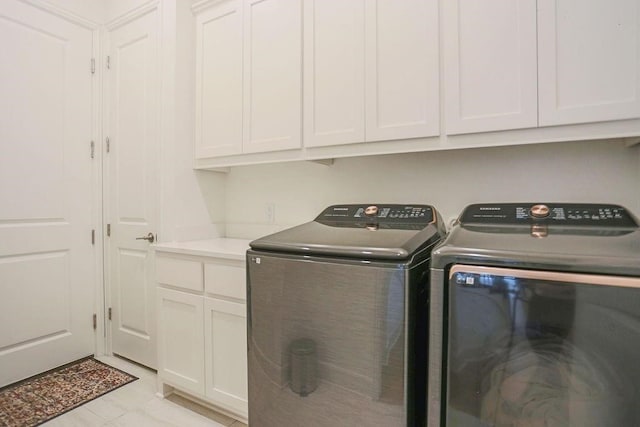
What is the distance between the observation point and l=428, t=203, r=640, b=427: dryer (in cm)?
78

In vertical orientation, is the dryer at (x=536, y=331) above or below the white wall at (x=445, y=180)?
below

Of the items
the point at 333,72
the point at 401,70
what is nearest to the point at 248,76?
the point at 333,72

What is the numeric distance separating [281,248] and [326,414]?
0.58 m

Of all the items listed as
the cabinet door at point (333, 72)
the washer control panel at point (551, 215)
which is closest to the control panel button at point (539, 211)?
the washer control panel at point (551, 215)

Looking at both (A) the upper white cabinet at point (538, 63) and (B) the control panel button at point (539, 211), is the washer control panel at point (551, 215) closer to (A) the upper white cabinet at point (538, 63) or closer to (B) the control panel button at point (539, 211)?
(B) the control panel button at point (539, 211)

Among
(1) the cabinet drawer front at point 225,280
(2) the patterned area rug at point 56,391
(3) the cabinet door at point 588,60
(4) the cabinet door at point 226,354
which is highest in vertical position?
(3) the cabinet door at point 588,60

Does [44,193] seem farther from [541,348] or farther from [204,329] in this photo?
[541,348]

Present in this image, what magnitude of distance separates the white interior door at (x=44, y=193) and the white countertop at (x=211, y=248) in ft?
3.03

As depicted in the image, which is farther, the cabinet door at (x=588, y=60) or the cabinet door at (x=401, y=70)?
the cabinet door at (x=401, y=70)

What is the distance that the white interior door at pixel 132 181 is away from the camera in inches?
90.8

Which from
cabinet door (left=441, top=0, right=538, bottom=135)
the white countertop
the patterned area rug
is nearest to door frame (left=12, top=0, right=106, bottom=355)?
the patterned area rug

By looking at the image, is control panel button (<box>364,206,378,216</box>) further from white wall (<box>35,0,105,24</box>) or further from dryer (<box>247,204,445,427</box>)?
white wall (<box>35,0,105,24</box>)

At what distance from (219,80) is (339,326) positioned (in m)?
1.70

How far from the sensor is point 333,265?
3.65 feet
